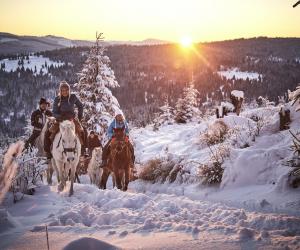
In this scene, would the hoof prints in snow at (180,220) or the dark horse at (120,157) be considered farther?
the dark horse at (120,157)

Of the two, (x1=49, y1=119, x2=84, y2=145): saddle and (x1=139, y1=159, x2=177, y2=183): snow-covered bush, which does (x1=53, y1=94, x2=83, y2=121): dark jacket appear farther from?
(x1=139, y1=159, x2=177, y2=183): snow-covered bush

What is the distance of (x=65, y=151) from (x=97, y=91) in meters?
18.4

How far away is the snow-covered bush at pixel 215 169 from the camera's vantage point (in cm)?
899

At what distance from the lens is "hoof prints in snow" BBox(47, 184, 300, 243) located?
Result: 450 cm

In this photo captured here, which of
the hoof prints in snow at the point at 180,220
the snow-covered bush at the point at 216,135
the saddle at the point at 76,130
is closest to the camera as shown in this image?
the hoof prints in snow at the point at 180,220

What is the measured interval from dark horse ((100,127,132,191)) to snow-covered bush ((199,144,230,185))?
2.29 metres

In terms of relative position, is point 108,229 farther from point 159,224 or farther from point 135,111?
point 135,111

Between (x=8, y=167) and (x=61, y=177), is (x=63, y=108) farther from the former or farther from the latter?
(x=8, y=167)

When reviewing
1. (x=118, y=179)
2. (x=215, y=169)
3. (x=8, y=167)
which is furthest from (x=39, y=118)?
(x=8, y=167)

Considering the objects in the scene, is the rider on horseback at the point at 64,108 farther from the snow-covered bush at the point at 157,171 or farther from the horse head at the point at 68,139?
the snow-covered bush at the point at 157,171

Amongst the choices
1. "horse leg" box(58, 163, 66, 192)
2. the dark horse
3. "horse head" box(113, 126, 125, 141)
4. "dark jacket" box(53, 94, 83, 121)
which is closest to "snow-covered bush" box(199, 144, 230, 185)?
the dark horse

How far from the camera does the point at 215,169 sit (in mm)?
9133

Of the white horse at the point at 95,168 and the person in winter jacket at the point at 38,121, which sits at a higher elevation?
the person in winter jacket at the point at 38,121

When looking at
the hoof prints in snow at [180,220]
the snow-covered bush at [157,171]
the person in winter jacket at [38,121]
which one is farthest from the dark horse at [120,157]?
the hoof prints in snow at [180,220]
